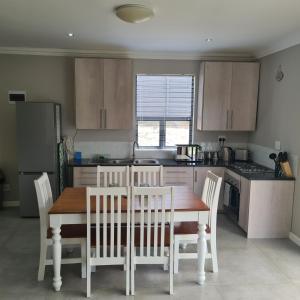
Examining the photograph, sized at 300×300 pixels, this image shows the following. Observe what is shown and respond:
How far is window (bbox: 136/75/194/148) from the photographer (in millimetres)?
4969

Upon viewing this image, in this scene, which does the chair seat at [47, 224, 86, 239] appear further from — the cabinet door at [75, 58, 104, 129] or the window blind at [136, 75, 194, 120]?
the window blind at [136, 75, 194, 120]

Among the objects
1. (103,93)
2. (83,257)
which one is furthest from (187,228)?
(103,93)

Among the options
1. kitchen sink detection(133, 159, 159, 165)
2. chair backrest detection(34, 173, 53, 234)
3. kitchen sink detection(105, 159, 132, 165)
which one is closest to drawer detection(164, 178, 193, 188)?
kitchen sink detection(133, 159, 159, 165)

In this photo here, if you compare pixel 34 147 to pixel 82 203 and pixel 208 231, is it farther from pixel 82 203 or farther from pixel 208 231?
pixel 208 231

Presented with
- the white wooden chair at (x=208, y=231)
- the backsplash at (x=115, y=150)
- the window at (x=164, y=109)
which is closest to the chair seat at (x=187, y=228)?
the white wooden chair at (x=208, y=231)

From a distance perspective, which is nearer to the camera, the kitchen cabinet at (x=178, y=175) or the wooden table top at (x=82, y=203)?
the wooden table top at (x=82, y=203)

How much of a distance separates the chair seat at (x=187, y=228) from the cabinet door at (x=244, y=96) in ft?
7.37

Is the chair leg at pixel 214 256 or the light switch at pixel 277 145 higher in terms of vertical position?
the light switch at pixel 277 145

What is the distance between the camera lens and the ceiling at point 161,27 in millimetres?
2742

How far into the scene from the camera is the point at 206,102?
4668 mm

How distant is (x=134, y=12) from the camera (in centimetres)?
273

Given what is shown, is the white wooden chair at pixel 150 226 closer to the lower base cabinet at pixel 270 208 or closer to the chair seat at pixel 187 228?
the chair seat at pixel 187 228

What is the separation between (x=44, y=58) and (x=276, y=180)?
3864 mm

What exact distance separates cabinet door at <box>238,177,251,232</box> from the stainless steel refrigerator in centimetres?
263
